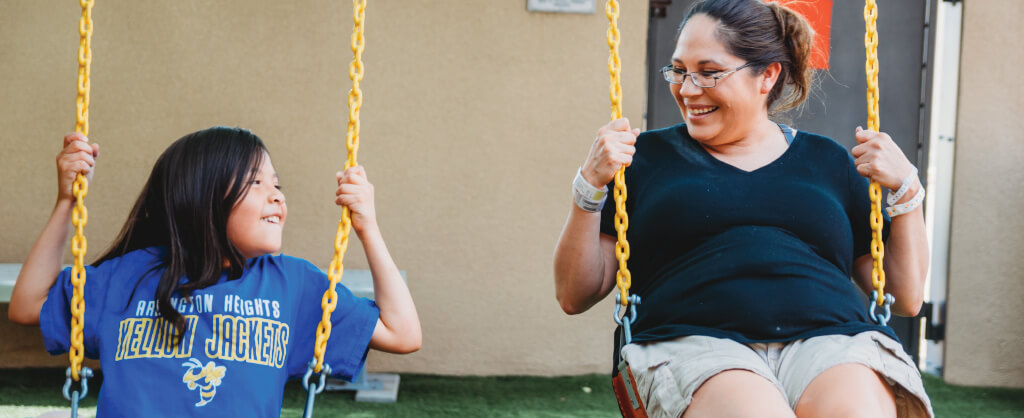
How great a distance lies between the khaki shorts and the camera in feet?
A: 5.63

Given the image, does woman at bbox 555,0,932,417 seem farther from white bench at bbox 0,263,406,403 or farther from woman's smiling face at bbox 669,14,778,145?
white bench at bbox 0,263,406,403

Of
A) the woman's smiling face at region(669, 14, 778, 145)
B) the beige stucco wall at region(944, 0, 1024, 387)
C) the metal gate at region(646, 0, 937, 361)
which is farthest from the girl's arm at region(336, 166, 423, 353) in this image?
the beige stucco wall at region(944, 0, 1024, 387)

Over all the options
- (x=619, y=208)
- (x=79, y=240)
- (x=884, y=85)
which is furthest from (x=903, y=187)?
(x=884, y=85)

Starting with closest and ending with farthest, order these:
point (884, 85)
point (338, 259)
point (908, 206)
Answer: point (338, 259) < point (908, 206) < point (884, 85)

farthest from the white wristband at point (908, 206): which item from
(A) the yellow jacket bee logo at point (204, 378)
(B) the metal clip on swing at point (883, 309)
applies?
(A) the yellow jacket bee logo at point (204, 378)

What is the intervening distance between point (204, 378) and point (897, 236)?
60.7 inches

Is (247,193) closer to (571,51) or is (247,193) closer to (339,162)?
(339,162)

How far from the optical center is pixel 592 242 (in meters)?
2.00

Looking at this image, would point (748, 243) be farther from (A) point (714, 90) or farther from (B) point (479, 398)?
(B) point (479, 398)

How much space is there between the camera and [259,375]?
5.74ft

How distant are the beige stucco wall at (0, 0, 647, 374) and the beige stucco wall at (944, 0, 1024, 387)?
1711 millimetres

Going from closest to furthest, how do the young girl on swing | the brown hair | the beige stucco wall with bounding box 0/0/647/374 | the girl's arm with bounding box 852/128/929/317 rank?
1. the young girl on swing
2. the girl's arm with bounding box 852/128/929/317
3. the brown hair
4. the beige stucco wall with bounding box 0/0/647/374

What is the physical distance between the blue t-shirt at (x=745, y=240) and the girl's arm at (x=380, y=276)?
505mm

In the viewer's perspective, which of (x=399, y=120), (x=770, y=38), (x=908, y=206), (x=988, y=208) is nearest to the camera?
(x=908, y=206)
